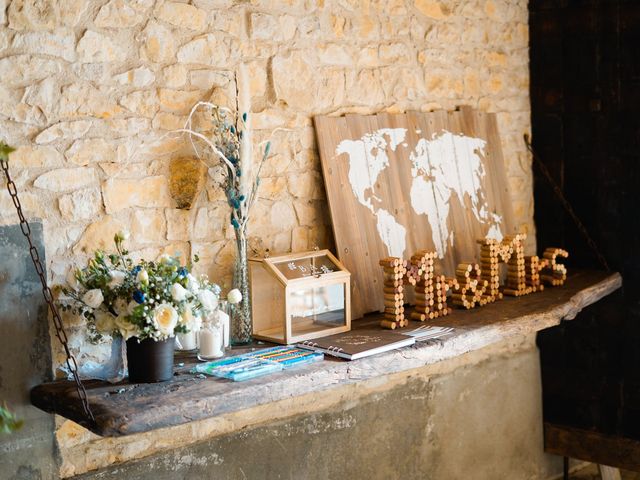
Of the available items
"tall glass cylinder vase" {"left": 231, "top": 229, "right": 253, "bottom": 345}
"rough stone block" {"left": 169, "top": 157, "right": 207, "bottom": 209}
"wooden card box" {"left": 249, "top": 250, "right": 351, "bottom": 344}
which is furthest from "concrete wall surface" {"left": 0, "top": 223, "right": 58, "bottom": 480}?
"wooden card box" {"left": 249, "top": 250, "right": 351, "bottom": 344}

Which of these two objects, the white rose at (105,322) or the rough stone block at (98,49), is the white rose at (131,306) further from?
the rough stone block at (98,49)

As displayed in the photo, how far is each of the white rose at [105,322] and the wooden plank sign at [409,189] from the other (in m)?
1.23

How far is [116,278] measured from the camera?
2.85 m

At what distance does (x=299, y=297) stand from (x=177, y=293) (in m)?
0.71

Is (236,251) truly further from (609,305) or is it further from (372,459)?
(609,305)

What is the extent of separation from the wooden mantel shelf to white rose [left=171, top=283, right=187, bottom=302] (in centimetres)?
30

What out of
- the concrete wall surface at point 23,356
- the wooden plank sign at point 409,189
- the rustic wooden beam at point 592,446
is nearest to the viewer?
the concrete wall surface at point 23,356

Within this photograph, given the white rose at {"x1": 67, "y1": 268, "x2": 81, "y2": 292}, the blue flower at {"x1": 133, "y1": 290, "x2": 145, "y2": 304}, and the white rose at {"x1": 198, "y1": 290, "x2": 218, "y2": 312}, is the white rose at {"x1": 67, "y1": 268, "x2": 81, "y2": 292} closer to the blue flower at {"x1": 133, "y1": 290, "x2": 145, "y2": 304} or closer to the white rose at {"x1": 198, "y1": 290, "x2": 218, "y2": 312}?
the blue flower at {"x1": 133, "y1": 290, "x2": 145, "y2": 304}

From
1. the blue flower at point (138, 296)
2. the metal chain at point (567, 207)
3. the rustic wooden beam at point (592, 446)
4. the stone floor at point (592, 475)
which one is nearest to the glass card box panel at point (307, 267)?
the blue flower at point (138, 296)

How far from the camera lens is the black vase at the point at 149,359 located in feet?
9.32

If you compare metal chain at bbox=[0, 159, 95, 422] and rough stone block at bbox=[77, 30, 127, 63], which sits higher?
rough stone block at bbox=[77, 30, 127, 63]

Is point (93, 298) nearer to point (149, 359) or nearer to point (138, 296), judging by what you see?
point (138, 296)

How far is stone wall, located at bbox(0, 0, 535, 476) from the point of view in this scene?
2.92 meters

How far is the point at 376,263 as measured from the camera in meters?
3.90
